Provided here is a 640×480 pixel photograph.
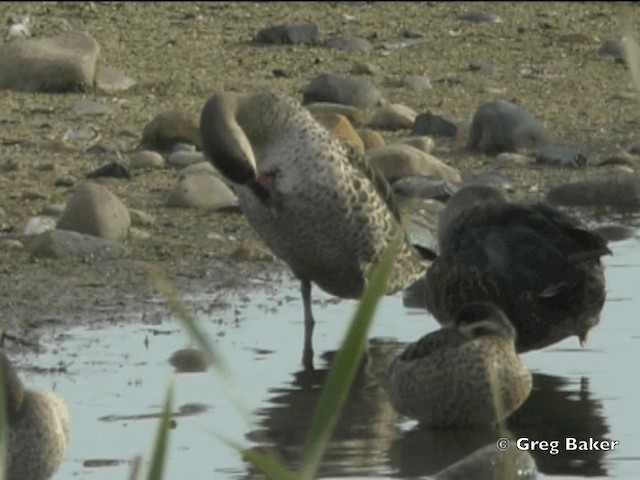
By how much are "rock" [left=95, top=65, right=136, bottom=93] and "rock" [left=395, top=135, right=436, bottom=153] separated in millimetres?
1794

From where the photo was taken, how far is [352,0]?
14242 mm

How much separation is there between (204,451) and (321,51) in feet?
24.1

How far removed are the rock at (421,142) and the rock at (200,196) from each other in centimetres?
144

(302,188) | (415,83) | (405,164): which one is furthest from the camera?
(415,83)

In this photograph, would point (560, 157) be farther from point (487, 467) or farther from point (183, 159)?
point (487, 467)

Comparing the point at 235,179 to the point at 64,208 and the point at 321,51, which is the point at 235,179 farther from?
the point at 321,51

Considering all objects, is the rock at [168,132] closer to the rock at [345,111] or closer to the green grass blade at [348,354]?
the rock at [345,111]

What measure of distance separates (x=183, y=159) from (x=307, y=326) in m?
2.97

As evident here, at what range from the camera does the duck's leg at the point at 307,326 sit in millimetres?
6824

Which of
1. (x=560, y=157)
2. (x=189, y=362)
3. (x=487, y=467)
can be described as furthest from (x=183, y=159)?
(x=487, y=467)

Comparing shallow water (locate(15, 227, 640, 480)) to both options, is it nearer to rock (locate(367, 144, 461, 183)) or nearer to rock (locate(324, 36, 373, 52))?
rock (locate(367, 144, 461, 183))

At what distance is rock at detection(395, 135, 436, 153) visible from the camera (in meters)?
10.4

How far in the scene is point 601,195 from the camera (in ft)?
31.1

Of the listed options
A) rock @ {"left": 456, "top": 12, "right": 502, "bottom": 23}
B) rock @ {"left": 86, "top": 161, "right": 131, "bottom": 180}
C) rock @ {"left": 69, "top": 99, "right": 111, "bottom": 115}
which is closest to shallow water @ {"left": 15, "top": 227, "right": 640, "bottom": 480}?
rock @ {"left": 86, "top": 161, "right": 131, "bottom": 180}
